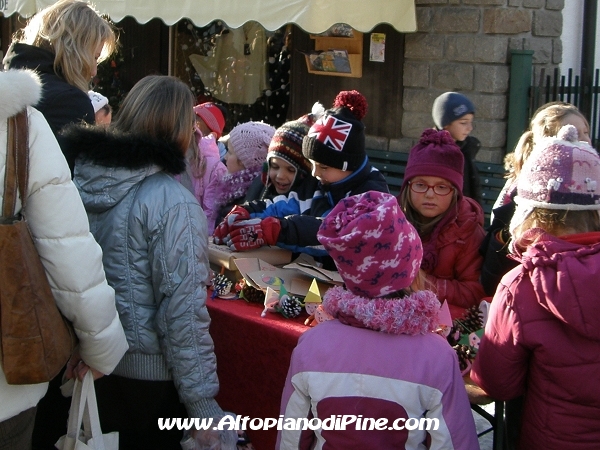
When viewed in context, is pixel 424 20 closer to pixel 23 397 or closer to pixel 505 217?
pixel 505 217

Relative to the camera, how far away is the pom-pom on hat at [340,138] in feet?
10.7

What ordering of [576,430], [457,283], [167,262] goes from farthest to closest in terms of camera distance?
[457,283] < [167,262] < [576,430]

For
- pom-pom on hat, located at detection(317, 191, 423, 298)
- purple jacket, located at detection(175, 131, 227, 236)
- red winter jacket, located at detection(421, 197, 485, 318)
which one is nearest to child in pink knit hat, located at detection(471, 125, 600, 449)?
pom-pom on hat, located at detection(317, 191, 423, 298)

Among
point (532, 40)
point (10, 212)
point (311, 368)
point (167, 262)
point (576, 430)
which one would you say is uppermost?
point (532, 40)

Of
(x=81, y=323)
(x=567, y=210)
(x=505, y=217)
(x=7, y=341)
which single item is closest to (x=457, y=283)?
(x=505, y=217)

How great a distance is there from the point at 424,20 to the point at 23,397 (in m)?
5.53

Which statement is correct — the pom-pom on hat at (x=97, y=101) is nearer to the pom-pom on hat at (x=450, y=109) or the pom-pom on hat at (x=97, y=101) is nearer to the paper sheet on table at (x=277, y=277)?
the paper sheet on table at (x=277, y=277)

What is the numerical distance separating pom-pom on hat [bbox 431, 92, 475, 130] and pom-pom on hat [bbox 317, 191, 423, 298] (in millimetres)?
3061

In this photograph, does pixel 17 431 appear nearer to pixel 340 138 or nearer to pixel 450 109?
pixel 340 138

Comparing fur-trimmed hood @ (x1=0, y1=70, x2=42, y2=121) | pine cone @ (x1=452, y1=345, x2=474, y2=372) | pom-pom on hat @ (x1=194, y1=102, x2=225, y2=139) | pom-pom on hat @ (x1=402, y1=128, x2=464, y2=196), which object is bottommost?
pine cone @ (x1=452, y1=345, x2=474, y2=372)

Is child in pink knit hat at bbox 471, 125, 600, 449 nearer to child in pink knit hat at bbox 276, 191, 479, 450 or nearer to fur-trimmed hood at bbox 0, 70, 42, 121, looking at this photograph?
child in pink knit hat at bbox 276, 191, 479, 450

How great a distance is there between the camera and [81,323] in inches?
83.4

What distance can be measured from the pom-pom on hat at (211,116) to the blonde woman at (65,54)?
2515 mm

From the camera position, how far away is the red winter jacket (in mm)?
2967
